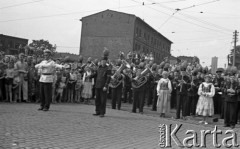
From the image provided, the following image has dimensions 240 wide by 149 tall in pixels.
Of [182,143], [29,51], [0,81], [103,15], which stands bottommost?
[182,143]

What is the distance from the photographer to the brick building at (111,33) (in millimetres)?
56906

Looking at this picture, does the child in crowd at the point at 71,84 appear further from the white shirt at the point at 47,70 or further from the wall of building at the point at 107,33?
the wall of building at the point at 107,33

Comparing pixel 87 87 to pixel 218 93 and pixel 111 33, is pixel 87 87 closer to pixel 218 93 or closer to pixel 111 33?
pixel 218 93

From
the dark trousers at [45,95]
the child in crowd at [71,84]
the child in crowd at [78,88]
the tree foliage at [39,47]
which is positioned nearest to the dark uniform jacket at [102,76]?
the dark trousers at [45,95]

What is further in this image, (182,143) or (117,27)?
(117,27)

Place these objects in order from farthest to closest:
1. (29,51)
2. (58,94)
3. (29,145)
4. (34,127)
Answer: (29,51) < (58,94) < (34,127) < (29,145)

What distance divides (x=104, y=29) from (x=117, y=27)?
97.6 inches

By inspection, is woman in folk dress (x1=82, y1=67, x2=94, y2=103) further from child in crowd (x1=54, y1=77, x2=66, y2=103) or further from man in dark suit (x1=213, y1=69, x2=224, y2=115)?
man in dark suit (x1=213, y1=69, x2=224, y2=115)

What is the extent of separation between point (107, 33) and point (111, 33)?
2.53 ft

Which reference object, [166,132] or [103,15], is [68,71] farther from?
[103,15]

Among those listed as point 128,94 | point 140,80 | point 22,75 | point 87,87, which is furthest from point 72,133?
point 128,94

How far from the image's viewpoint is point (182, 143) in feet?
25.4

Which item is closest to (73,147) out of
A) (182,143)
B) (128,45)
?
(182,143)

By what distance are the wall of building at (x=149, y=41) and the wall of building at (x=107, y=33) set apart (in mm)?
1804
